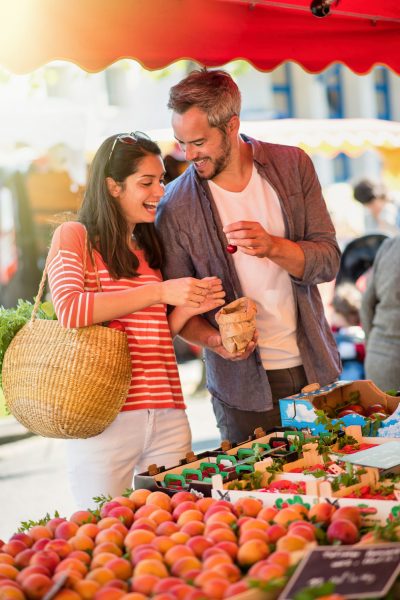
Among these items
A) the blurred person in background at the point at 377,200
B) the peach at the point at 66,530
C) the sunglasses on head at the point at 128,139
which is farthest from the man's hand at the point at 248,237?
the blurred person in background at the point at 377,200

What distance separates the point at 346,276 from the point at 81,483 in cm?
440

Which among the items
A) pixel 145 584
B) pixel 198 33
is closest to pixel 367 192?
pixel 198 33

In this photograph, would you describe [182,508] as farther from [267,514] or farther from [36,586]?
[36,586]

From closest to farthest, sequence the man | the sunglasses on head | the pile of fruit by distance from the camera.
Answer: the pile of fruit < the sunglasses on head < the man

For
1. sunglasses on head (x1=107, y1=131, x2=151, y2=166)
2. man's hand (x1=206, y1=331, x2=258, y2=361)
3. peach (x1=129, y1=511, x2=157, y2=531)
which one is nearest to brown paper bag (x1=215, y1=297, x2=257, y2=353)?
man's hand (x1=206, y1=331, x2=258, y2=361)

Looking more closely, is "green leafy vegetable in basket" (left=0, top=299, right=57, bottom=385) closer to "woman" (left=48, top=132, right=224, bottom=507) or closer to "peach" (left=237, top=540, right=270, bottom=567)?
"woman" (left=48, top=132, right=224, bottom=507)

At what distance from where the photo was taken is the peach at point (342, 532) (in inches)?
72.5

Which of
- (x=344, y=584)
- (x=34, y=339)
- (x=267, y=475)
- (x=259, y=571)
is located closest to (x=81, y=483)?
(x=34, y=339)

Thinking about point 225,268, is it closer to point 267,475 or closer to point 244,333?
point 244,333

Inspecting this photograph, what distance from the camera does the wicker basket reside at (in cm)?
269

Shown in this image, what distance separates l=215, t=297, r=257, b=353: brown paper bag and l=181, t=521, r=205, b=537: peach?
90cm

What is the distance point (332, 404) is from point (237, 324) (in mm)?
620

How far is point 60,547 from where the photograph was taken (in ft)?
6.34

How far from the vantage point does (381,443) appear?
2.73 metres
